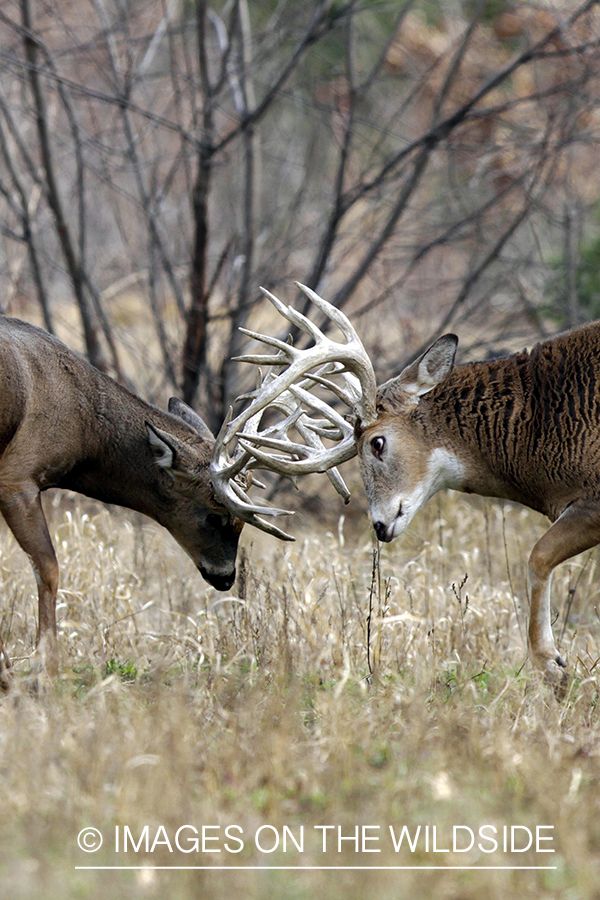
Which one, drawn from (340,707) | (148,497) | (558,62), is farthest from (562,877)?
(558,62)

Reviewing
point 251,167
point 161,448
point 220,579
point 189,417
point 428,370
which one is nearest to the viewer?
point 428,370

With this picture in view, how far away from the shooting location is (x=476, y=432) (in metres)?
5.87

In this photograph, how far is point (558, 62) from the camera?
11.9 metres

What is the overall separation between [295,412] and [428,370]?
801 mm

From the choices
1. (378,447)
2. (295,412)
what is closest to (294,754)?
(378,447)

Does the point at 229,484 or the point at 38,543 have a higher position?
the point at 229,484

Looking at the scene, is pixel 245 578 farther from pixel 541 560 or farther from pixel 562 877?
pixel 562 877

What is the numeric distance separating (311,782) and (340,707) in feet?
1.62

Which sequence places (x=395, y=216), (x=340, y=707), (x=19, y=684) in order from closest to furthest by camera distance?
(x=340, y=707)
(x=19, y=684)
(x=395, y=216)

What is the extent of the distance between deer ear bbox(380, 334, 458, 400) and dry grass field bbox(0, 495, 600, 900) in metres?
1.25

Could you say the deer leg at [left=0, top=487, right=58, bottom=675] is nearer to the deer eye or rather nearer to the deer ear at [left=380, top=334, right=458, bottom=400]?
the deer eye

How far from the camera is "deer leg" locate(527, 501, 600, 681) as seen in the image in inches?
212

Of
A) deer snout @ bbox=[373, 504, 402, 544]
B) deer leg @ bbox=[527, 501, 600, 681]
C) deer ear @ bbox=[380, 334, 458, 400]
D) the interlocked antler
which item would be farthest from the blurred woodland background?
deer leg @ bbox=[527, 501, 600, 681]

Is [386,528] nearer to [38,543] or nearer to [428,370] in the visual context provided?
[428,370]
